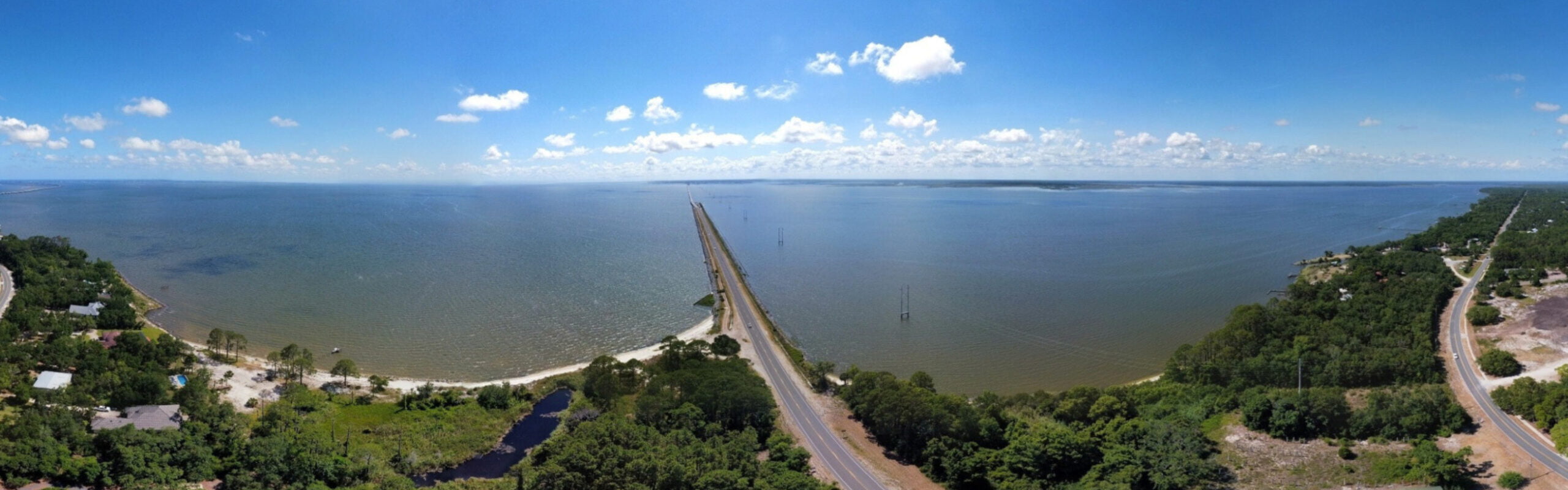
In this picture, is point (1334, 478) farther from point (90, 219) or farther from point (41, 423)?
point (90, 219)

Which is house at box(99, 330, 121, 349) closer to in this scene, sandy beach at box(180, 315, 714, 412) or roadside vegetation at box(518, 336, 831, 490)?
sandy beach at box(180, 315, 714, 412)

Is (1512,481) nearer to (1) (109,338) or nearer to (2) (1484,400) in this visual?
(2) (1484,400)

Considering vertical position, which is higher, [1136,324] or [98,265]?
[98,265]

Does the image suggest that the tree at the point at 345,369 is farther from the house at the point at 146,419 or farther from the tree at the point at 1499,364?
the tree at the point at 1499,364

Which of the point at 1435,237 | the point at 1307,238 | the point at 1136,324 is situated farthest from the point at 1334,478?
the point at 1307,238

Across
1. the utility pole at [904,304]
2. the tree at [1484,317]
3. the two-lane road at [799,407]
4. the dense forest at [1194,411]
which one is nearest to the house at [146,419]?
the two-lane road at [799,407]

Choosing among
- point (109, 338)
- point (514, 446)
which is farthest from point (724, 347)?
point (109, 338)
